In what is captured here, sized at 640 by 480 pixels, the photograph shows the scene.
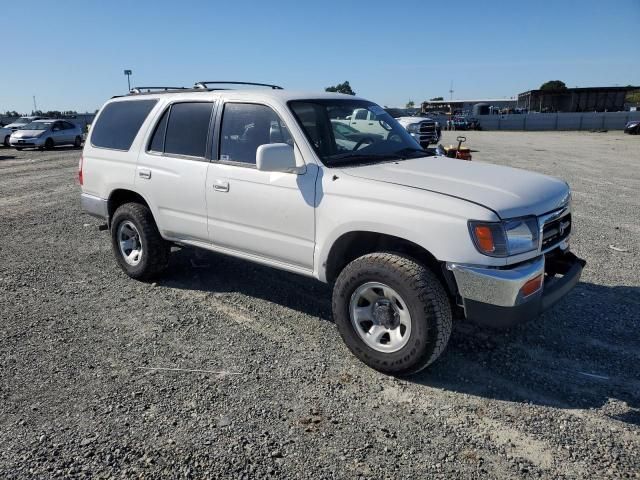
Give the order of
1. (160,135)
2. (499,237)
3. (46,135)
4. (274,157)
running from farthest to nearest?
(46,135) → (160,135) → (274,157) → (499,237)

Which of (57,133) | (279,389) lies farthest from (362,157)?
(57,133)

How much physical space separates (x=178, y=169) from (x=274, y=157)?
1.42 meters

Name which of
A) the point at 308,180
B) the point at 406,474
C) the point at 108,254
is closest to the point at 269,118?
the point at 308,180

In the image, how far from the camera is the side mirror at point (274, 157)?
3.81 metres

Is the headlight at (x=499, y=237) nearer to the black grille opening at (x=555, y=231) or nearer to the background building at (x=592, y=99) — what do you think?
the black grille opening at (x=555, y=231)

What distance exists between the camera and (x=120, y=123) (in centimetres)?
561

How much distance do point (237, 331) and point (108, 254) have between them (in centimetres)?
313

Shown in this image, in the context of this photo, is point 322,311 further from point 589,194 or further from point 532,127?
point 532,127

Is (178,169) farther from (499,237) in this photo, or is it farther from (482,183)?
(499,237)

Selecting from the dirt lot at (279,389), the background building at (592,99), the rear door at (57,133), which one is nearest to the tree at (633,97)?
the background building at (592,99)

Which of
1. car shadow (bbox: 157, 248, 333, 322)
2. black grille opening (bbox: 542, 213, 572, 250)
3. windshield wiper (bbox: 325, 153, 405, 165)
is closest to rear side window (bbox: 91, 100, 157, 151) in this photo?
car shadow (bbox: 157, 248, 333, 322)

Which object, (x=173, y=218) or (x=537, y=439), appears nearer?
(x=537, y=439)

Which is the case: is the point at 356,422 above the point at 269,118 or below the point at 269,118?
below

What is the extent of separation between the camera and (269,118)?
14.3 ft
